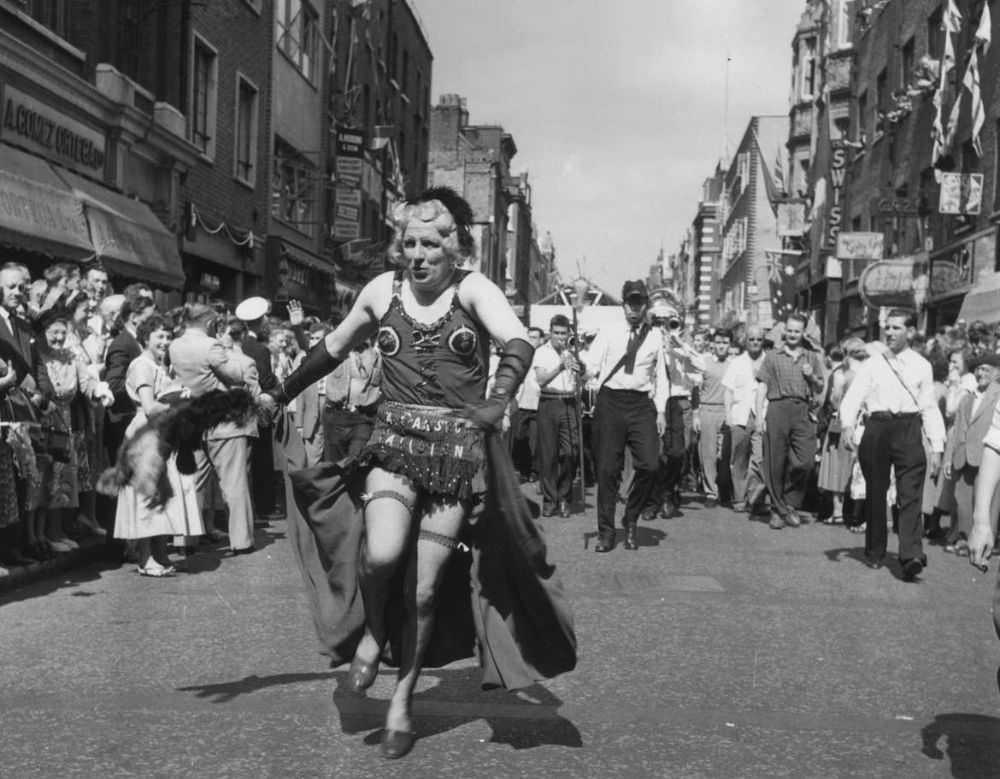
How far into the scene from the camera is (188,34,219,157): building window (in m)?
22.6

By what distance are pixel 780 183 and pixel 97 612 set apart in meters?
50.8

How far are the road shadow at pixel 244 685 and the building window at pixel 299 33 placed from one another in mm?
22695

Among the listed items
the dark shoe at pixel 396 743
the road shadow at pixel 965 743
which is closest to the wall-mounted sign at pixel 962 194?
the road shadow at pixel 965 743

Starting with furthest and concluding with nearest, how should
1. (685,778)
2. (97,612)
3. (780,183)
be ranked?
(780,183) < (97,612) < (685,778)

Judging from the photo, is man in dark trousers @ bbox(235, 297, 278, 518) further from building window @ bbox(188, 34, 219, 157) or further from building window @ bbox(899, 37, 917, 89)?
building window @ bbox(899, 37, 917, 89)

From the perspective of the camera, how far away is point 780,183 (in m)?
55.6

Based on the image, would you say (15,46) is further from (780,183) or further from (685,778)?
(780,183)

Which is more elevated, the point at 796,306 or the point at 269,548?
the point at 796,306

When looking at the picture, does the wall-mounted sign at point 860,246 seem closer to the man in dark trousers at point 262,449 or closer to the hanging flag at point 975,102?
the hanging flag at point 975,102

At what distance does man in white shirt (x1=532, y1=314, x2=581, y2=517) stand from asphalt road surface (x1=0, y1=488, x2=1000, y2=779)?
4.56m

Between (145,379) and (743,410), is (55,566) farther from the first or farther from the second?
(743,410)

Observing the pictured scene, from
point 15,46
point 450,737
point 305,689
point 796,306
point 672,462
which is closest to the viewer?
point 450,737

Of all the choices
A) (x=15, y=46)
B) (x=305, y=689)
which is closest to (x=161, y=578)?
(x=305, y=689)

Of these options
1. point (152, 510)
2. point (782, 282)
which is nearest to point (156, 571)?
point (152, 510)
